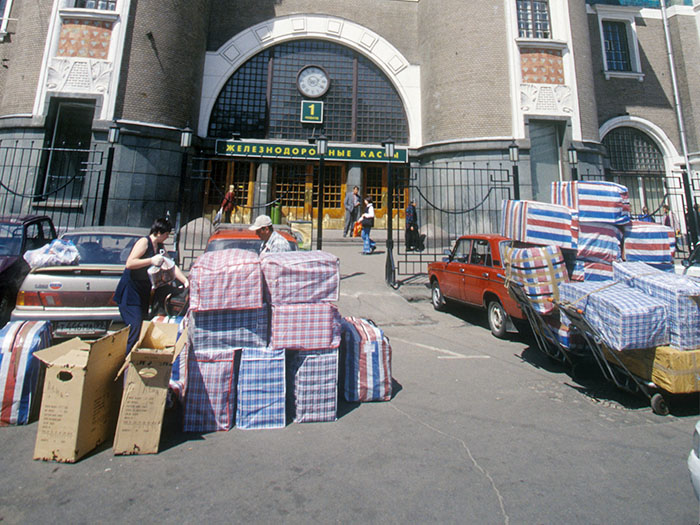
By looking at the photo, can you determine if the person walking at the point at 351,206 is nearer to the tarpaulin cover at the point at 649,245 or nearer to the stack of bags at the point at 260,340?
the tarpaulin cover at the point at 649,245

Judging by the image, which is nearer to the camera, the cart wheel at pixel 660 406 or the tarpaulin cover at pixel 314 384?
the tarpaulin cover at pixel 314 384

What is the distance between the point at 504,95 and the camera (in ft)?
52.4

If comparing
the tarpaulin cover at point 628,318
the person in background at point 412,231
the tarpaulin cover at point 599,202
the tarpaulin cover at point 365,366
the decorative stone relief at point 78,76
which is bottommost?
the tarpaulin cover at point 365,366

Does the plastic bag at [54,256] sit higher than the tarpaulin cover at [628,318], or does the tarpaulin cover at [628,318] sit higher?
the plastic bag at [54,256]

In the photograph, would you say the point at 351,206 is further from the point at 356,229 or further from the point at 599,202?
the point at 599,202

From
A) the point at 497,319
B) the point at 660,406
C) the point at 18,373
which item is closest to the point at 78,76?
the point at 18,373

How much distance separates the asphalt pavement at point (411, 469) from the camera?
7.80 ft

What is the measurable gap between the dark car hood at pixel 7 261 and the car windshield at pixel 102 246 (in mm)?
730

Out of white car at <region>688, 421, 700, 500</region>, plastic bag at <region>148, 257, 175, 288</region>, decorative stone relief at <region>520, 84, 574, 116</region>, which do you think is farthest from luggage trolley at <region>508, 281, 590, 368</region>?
decorative stone relief at <region>520, 84, 574, 116</region>

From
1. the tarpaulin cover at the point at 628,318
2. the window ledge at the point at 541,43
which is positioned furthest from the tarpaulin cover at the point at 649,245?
the window ledge at the point at 541,43

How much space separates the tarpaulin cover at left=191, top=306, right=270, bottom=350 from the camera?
3.38 metres

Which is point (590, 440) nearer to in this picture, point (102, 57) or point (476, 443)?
point (476, 443)

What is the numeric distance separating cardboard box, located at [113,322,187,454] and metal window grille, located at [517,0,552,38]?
65.3 feet

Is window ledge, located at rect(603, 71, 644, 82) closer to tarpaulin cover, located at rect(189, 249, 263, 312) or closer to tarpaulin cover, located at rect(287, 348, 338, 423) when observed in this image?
tarpaulin cover, located at rect(287, 348, 338, 423)
